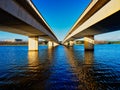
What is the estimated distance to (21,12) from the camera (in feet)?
77.9

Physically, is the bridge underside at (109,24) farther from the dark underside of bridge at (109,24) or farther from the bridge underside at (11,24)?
the bridge underside at (11,24)

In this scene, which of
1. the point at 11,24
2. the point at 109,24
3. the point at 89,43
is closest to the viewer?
the point at 11,24

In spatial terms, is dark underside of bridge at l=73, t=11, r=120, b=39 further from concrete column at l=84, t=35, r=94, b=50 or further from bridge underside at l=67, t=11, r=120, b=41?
concrete column at l=84, t=35, r=94, b=50

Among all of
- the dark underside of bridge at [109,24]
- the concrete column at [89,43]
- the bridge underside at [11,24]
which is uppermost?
the dark underside of bridge at [109,24]

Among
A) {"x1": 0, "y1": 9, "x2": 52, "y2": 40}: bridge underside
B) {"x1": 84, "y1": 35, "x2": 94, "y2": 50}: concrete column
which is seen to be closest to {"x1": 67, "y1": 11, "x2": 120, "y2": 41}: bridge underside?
{"x1": 0, "y1": 9, "x2": 52, "y2": 40}: bridge underside

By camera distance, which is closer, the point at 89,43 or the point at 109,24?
the point at 109,24

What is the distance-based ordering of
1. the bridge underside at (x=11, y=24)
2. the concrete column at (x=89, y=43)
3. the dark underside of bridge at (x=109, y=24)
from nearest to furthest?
the bridge underside at (x=11, y=24) → the dark underside of bridge at (x=109, y=24) → the concrete column at (x=89, y=43)

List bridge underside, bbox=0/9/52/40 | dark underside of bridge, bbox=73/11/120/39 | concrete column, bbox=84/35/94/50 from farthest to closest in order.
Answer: concrete column, bbox=84/35/94/50 < dark underside of bridge, bbox=73/11/120/39 < bridge underside, bbox=0/9/52/40

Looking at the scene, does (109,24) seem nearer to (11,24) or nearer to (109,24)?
(109,24)

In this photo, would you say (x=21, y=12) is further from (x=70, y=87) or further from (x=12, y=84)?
(x=70, y=87)

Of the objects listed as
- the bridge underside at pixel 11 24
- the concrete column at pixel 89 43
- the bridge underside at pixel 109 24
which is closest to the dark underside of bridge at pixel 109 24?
the bridge underside at pixel 109 24

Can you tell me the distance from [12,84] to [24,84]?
2.88 ft

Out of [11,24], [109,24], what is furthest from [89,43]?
[11,24]

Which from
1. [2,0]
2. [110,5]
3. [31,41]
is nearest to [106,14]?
[110,5]
